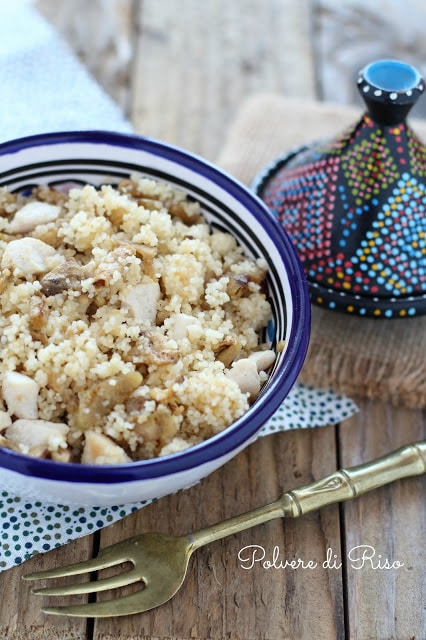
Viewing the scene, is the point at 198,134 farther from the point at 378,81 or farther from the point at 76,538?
the point at 76,538

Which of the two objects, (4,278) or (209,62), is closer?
(4,278)

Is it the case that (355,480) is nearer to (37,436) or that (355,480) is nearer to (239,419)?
(239,419)

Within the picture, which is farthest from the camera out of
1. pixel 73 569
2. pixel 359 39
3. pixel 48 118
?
pixel 359 39

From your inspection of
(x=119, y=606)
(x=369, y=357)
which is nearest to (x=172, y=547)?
(x=119, y=606)

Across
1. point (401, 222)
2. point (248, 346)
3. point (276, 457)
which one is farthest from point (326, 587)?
point (401, 222)

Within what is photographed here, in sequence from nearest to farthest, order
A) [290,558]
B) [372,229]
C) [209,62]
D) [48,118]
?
[290,558] → [372,229] → [48,118] → [209,62]

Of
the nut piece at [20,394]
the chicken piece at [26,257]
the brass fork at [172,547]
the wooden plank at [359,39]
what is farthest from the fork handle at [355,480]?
the wooden plank at [359,39]
